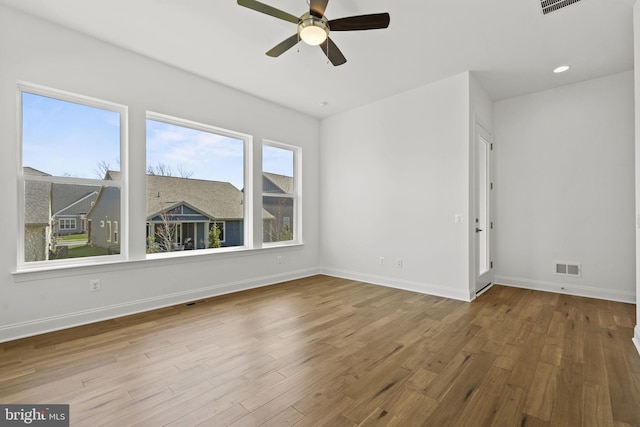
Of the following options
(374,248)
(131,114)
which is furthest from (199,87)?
(374,248)

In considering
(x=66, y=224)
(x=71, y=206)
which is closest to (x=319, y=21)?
(x=71, y=206)

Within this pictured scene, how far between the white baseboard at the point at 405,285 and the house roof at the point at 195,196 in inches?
71.3

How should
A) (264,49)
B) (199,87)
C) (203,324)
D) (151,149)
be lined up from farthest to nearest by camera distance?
(199,87) → (151,149) → (264,49) → (203,324)

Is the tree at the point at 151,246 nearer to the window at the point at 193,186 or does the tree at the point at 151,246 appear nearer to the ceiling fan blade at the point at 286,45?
the window at the point at 193,186

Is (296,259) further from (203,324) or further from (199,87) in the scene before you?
(199,87)

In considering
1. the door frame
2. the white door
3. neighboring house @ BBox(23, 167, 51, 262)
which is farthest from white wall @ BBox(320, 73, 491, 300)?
neighboring house @ BBox(23, 167, 51, 262)

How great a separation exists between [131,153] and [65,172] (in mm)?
655

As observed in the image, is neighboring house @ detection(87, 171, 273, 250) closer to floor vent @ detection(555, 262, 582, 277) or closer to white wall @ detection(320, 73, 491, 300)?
white wall @ detection(320, 73, 491, 300)

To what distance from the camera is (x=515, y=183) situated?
187 inches

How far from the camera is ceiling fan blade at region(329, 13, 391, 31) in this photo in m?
2.34

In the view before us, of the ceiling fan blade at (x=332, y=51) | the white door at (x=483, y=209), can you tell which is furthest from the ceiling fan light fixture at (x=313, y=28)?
the white door at (x=483, y=209)

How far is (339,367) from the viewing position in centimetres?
225

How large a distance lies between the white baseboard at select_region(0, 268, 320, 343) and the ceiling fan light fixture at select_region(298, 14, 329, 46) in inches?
133

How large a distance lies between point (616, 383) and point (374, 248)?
3.24 meters
